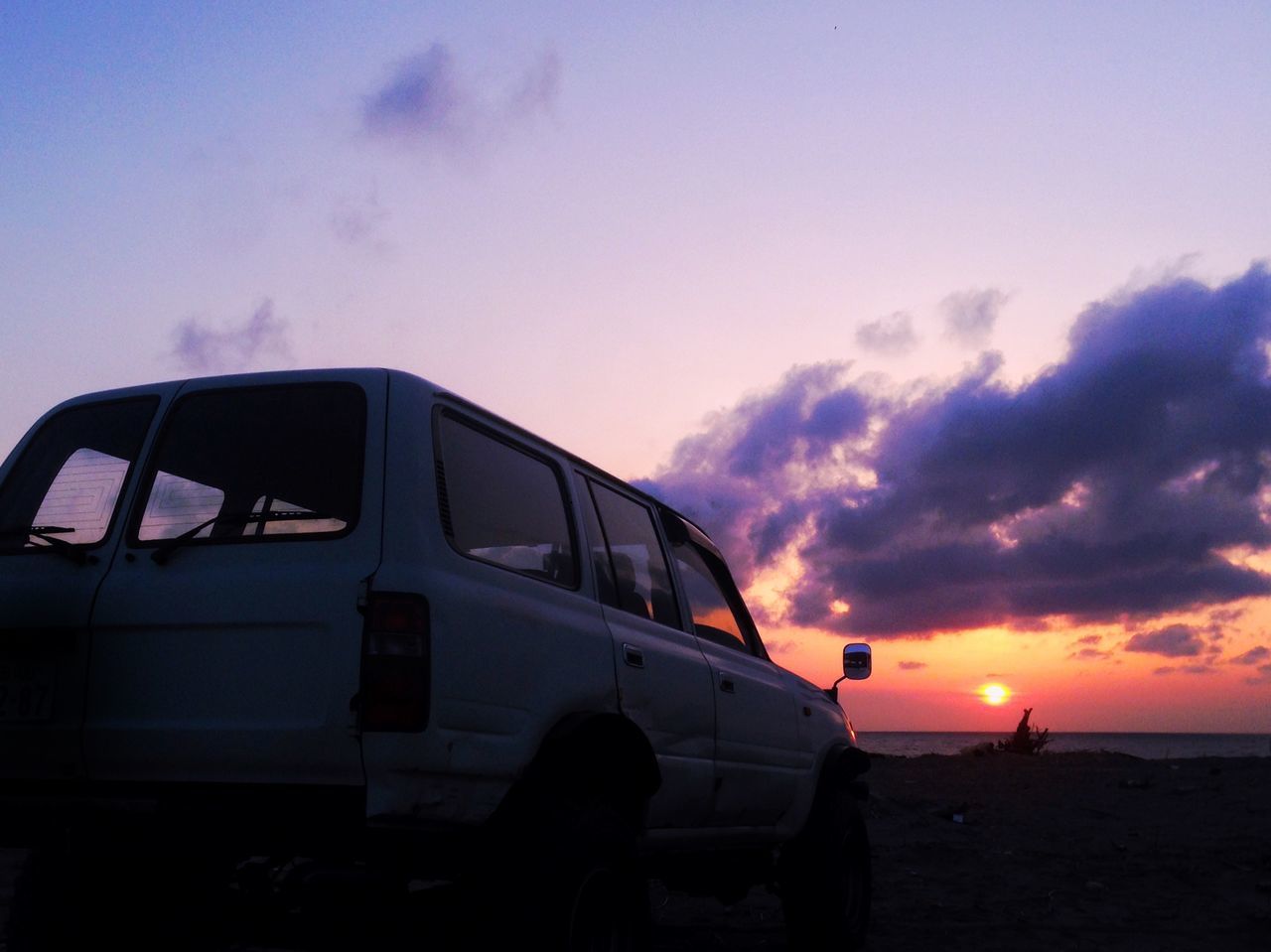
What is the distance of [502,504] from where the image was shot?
362 centimetres

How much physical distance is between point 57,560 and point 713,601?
9.83ft

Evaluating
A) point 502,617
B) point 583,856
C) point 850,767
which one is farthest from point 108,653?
point 850,767

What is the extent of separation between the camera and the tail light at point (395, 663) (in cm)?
282

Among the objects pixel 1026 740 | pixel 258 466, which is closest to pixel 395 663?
pixel 258 466

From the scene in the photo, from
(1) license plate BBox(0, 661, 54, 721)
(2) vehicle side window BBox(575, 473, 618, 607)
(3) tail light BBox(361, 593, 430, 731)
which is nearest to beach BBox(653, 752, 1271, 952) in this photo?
(2) vehicle side window BBox(575, 473, 618, 607)

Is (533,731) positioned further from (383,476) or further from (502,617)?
(383,476)

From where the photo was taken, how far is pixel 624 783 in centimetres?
381

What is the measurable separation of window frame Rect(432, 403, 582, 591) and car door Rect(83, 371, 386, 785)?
0.18m

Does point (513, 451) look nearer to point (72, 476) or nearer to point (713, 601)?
point (72, 476)

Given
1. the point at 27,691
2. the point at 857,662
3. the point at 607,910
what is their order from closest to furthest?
1. the point at 27,691
2. the point at 607,910
3. the point at 857,662

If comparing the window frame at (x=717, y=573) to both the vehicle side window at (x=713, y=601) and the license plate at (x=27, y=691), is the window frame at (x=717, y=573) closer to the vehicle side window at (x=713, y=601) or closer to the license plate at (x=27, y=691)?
the vehicle side window at (x=713, y=601)

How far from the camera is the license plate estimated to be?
3113 mm

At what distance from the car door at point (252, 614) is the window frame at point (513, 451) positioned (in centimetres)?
18

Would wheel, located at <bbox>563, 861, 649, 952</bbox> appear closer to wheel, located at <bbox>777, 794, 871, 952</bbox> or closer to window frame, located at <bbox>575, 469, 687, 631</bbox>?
window frame, located at <bbox>575, 469, 687, 631</bbox>
